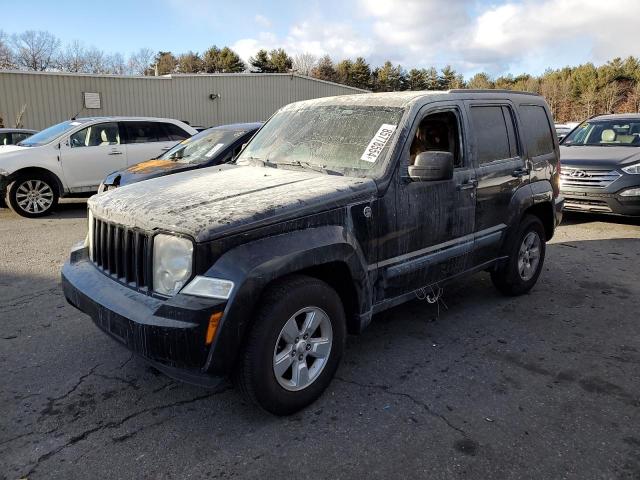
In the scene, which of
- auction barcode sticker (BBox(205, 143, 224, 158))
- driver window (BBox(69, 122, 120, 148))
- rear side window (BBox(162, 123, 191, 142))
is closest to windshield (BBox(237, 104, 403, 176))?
auction barcode sticker (BBox(205, 143, 224, 158))

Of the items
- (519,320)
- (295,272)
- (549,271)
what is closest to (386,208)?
(295,272)

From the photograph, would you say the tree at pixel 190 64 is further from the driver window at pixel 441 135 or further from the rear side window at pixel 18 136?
the driver window at pixel 441 135

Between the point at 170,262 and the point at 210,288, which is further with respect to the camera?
the point at 170,262

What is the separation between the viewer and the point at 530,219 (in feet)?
16.3

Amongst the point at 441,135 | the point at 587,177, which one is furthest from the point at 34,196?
the point at 587,177

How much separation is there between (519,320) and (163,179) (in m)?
3.27

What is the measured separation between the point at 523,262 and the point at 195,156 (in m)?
5.10

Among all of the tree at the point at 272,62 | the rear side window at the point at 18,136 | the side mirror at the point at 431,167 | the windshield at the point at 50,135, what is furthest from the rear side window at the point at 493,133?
the tree at the point at 272,62

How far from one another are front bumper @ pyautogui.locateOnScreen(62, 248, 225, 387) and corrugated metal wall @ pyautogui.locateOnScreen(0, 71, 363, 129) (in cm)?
1970

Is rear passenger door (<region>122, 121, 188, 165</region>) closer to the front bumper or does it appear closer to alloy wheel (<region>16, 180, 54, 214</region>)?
alloy wheel (<region>16, 180, 54, 214</region>)

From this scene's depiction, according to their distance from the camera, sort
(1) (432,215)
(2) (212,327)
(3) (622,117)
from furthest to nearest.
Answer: (3) (622,117), (1) (432,215), (2) (212,327)

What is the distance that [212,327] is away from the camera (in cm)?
255

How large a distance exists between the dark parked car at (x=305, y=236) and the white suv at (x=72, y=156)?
20.9 ft

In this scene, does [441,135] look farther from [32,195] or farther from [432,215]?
[32,195]
